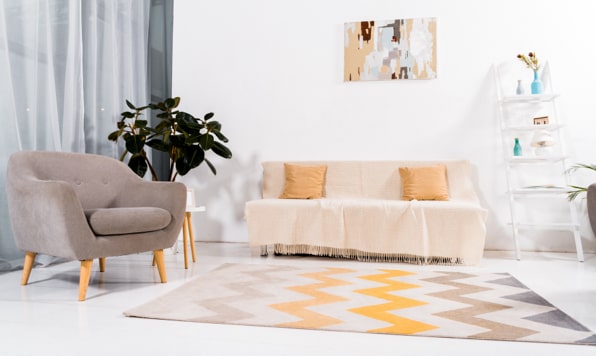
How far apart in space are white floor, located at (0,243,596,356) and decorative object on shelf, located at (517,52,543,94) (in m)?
1.73

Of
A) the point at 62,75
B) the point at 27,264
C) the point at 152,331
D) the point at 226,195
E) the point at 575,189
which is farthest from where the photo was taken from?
the point at 226,195

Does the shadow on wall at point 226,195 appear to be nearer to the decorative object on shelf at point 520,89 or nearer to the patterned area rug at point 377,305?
the patterned area rug at point 377,305

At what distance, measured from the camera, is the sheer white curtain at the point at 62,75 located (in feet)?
9.70

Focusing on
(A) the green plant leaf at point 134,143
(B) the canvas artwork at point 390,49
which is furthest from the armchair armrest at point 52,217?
(B) the canvas artwork at point 390,49

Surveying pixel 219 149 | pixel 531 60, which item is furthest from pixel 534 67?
pixel 219 149

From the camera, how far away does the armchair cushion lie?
7.55ft

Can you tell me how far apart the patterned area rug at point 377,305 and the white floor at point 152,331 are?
0.08 meters

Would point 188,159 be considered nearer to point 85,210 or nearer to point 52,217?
point 85,210

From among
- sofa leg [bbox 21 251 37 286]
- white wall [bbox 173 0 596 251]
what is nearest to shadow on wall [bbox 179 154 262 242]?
white wall [bbox 173 0 596 251]

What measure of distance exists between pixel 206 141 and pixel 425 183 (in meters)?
1.87

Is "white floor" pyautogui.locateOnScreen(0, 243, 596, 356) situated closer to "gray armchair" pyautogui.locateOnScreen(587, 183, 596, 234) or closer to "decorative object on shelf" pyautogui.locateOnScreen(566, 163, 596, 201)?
"gray armchair" pyautogui.locateOnScreen(587, 183, 596, 234)

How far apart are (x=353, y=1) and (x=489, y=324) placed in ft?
11.5

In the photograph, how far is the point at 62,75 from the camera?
3.41 m

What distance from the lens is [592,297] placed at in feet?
7.63
